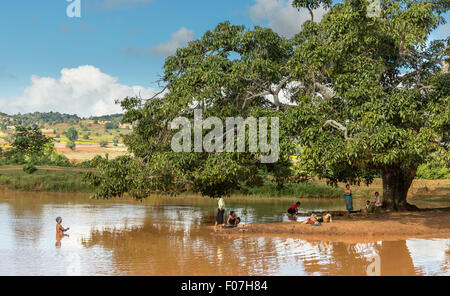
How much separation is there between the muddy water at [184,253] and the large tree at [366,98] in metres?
3.21

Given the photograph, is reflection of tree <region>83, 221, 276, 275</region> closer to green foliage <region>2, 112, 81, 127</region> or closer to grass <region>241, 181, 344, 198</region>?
grass <region>241, 181, 344, 198</region>

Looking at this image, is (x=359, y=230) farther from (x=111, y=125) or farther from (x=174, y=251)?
(x=111, y=125)

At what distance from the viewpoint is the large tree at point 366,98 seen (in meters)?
16.6

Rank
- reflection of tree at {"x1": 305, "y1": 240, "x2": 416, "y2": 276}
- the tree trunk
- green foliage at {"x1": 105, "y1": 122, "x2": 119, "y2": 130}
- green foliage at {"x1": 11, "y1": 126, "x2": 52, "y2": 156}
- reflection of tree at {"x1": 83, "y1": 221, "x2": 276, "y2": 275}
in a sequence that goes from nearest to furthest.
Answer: reflection of tree at {"x1": 305, "y1": 240, "x2": 416, "y2": 276} < reflection of tree at {"x1": 83, "y1": 221, "x2": 276, "y2": 275} < the tree trunk < green foliage at {"x1": 11, "y1": 126, "x2": 52, "y2": 156} < green foliage at {"x1": 105, "y1": 122, "x2": 119, "y2": 130}

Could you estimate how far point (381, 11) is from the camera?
18000mm

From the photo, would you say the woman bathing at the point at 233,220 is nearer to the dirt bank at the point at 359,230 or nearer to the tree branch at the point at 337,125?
the dirt bank at the point at 359,230

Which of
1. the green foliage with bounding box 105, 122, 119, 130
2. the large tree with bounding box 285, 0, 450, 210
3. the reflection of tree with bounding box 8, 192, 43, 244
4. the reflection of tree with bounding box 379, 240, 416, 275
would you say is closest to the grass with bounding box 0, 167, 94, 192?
the reflection of tree with bounding box 8, 192, 43, 244

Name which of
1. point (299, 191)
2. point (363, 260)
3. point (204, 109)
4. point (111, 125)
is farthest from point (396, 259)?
point (111, 125)

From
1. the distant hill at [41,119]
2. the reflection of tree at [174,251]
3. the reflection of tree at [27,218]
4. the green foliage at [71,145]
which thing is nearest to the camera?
the reflection of tree at [174,251]

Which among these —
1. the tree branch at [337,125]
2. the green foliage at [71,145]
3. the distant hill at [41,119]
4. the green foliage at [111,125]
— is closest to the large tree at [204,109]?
the tree branch at [337,125]

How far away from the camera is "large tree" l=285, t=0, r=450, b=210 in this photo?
1664cm

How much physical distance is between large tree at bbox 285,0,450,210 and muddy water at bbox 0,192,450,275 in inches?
126

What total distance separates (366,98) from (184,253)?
8776 millimetres
